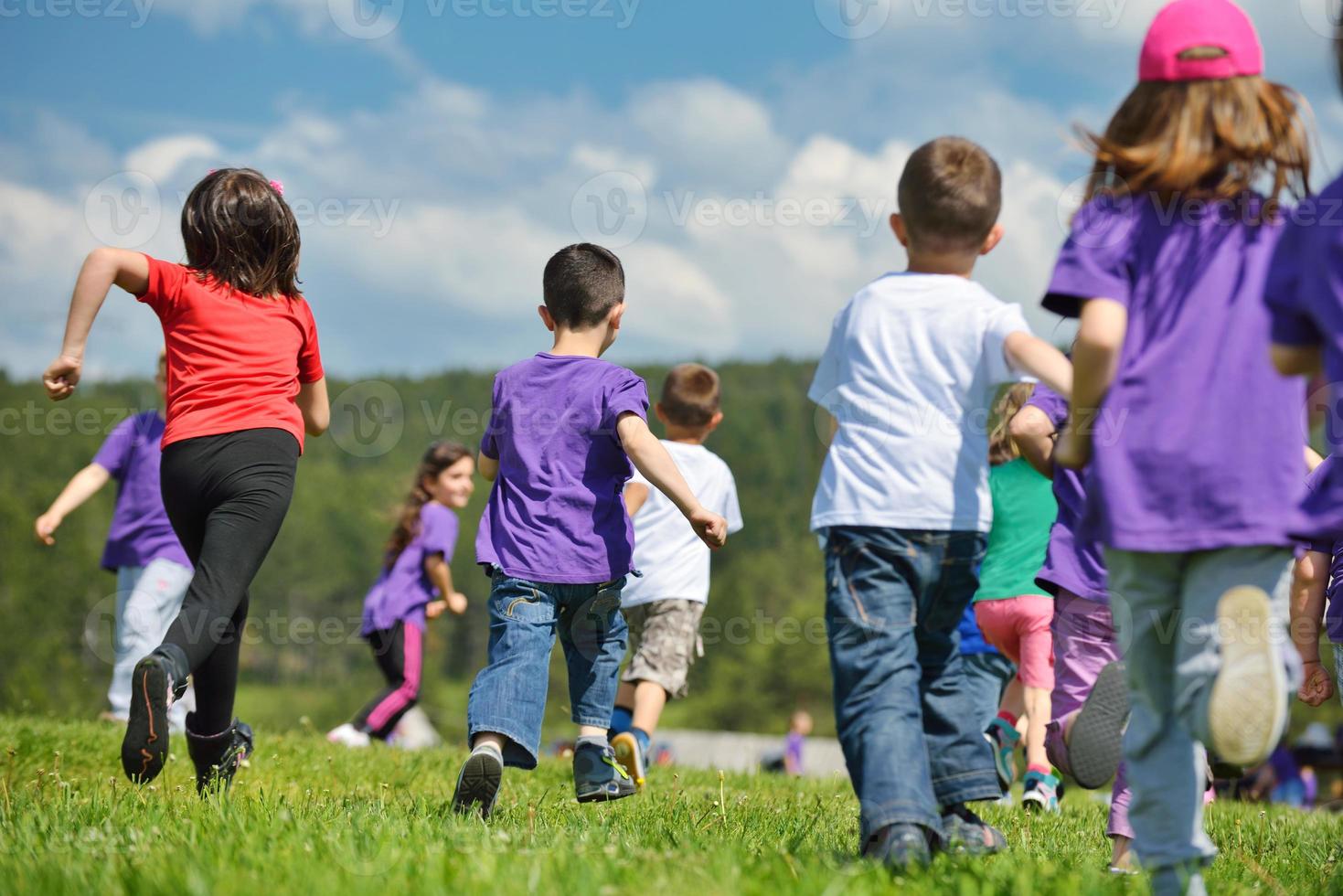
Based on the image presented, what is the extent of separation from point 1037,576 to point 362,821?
2483 millimetres

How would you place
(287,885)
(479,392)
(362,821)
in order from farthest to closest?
(479,392) < (362,821) < (287,885)

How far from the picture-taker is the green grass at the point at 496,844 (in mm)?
2709

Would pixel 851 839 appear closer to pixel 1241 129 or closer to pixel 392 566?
pixel 1241 129

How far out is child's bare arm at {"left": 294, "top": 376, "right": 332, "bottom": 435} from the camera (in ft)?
15.8

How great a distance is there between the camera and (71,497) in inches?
282

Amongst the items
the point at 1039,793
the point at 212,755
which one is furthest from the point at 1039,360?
the point at 1039,793

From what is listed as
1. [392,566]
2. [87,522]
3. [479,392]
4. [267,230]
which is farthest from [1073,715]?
[479,392]

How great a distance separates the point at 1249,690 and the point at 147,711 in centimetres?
303

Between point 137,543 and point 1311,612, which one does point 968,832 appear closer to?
point 1311,612

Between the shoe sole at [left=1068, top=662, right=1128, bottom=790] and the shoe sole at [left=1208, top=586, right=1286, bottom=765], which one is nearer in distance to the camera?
the shoe sole at [left=1208, top=586, right=1286, bottom=765]

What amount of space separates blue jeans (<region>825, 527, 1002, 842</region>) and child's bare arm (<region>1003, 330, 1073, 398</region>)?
1.54 feet

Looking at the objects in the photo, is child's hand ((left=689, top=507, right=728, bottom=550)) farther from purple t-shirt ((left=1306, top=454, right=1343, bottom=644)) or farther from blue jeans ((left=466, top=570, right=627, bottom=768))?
purple t-shirt ((left=1306, top=454, right=1343, bottom=644))

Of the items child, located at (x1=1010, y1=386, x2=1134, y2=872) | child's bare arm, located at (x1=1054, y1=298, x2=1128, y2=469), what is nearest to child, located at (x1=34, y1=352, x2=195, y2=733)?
child, located at (x1=1010, y1=386, x2=1134, y2=872)

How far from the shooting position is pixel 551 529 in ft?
14.3
